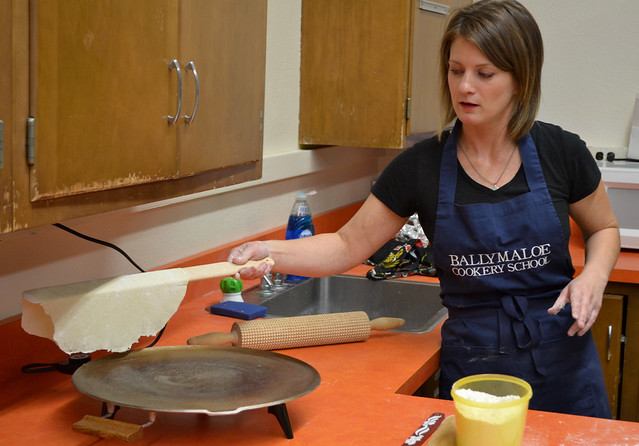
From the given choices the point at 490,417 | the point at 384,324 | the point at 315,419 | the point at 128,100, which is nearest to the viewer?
the point at 490,417

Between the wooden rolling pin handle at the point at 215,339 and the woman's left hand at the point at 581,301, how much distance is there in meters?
0.68

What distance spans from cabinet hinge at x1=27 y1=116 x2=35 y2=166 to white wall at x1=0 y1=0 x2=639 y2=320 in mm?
490

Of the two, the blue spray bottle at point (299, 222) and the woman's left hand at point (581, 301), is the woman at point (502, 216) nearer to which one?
the woman's left hand at point (581, 301)

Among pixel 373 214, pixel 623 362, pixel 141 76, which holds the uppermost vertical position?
pixel 141 76

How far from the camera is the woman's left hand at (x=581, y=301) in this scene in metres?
1.68

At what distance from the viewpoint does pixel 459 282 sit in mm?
1910

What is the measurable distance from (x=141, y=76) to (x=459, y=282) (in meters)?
0.88

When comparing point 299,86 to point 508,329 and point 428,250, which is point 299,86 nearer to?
point 428,250

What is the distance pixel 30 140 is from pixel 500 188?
109 cm

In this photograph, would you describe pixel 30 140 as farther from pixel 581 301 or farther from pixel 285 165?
pixel 285 165

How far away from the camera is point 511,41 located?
181 centimetres

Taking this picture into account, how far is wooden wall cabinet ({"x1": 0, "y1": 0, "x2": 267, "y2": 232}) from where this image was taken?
3.91 ft

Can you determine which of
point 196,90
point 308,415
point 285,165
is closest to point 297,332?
point 308,415

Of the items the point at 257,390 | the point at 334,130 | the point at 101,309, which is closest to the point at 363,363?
the point at 257,390
